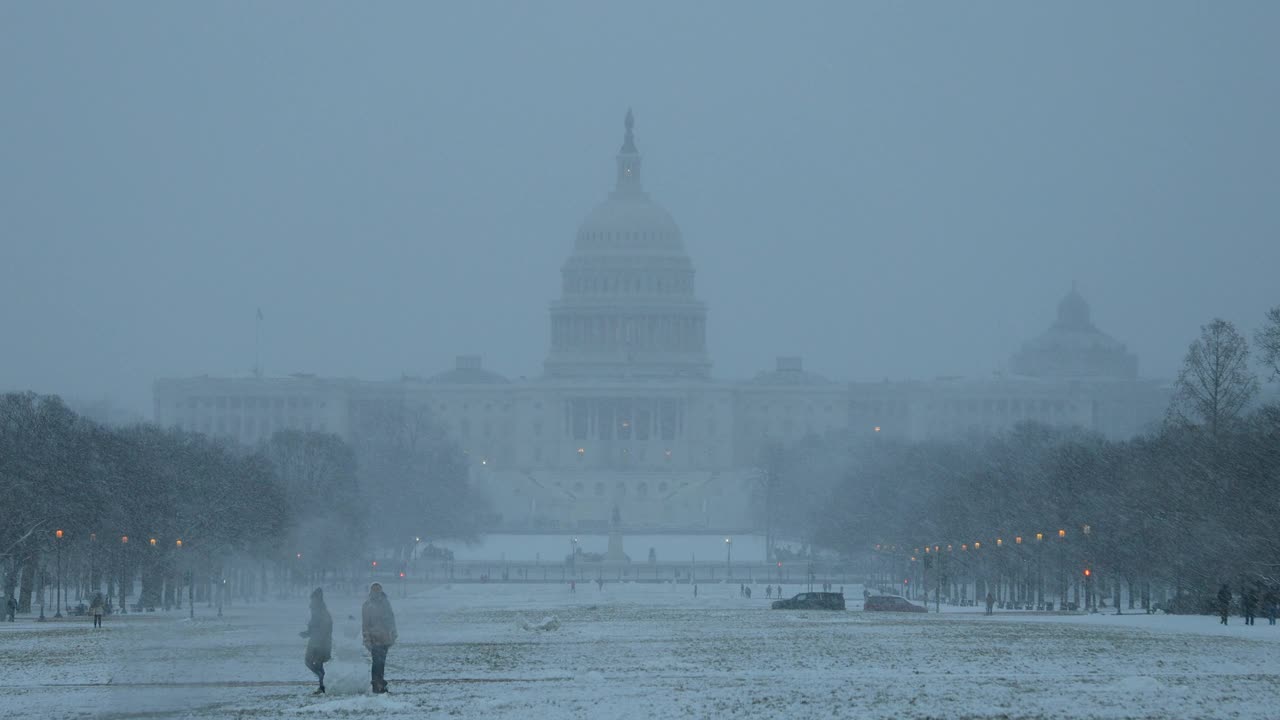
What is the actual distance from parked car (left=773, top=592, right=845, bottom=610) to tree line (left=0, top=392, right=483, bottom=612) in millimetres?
15331

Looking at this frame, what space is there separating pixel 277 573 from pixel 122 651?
5625 cm

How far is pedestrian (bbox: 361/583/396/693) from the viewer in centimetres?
3288

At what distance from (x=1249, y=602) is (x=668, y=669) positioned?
18.3 m

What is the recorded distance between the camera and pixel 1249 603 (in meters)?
52.3

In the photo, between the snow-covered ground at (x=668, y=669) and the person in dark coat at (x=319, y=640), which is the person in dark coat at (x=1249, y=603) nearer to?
the snow-covered ground at (x=668, y=669)

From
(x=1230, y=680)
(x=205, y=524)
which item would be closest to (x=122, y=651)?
(x=1230, y=680)

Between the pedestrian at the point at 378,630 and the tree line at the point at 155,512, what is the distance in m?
33.0

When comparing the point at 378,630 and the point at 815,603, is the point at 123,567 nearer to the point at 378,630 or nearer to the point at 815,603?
the point at 815,603

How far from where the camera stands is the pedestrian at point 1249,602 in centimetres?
5191

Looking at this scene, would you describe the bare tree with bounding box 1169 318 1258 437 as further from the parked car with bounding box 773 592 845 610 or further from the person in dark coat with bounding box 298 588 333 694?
the person in dark coat with bounding box 298 588 333 694

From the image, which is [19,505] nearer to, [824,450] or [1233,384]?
[1233,384]

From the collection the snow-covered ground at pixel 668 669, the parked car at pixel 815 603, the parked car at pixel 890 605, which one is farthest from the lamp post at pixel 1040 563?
the snow-covered ground at pixel 668 669

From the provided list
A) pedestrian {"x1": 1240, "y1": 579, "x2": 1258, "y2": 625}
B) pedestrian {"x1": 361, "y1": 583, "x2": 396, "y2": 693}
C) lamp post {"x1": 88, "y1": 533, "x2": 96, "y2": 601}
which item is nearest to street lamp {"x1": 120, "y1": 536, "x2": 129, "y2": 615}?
lamp post {"x1": 88, "y1": 533, "x2": 96, "y2": 601}

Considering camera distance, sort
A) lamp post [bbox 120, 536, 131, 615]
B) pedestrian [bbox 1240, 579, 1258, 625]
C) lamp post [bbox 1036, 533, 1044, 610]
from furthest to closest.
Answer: lamp post [bbox 1036, 533, 1044, 610] → lamp post [bbox 120, 536, 131, 615] → pedestrian [bbox 1240, 579, 1258, 625]
